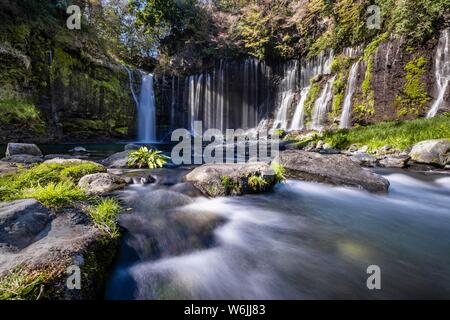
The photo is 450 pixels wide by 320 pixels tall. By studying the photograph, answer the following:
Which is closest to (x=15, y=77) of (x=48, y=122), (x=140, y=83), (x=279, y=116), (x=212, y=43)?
(x=48, y=122)

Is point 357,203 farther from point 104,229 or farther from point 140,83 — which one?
point 140,83

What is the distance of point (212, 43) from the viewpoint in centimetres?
2589

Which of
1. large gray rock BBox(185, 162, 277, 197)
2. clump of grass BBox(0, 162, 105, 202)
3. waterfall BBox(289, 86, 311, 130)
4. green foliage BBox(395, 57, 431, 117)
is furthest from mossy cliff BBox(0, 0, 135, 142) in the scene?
green foliage BBox(395, 57, 431, 117)

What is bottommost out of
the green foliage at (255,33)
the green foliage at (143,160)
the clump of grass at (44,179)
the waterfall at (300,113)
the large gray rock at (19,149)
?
the clump of grass at (44,179)

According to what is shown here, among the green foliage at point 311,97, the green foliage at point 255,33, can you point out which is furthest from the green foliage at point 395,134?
the green foliage at point 255,33

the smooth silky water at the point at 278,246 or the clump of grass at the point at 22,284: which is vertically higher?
the clump of grass at the point at 22,284

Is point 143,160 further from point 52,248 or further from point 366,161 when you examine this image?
point 366,161

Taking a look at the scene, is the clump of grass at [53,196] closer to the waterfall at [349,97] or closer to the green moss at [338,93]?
the waterfall at [349,97]

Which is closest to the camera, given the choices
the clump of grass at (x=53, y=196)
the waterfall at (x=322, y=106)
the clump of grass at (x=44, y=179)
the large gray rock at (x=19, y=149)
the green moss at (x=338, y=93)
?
the clump of grass at (x=53, y=196)

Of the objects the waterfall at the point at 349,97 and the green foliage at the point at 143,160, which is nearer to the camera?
the green foliage at the point at 143,160

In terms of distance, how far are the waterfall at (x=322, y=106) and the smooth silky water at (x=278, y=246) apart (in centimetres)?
1383

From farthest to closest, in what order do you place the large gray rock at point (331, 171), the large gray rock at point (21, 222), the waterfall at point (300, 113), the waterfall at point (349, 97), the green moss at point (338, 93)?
1. the waterfall at point (300, 113)
2. the green moss at point (338, 93)
3. the waterfall at point (349, 97)
4. the large gray rock at point (331, 171)
5. the large gray rock at point (21, 222)

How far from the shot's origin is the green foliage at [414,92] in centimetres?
1288

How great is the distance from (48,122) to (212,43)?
18.2 m
